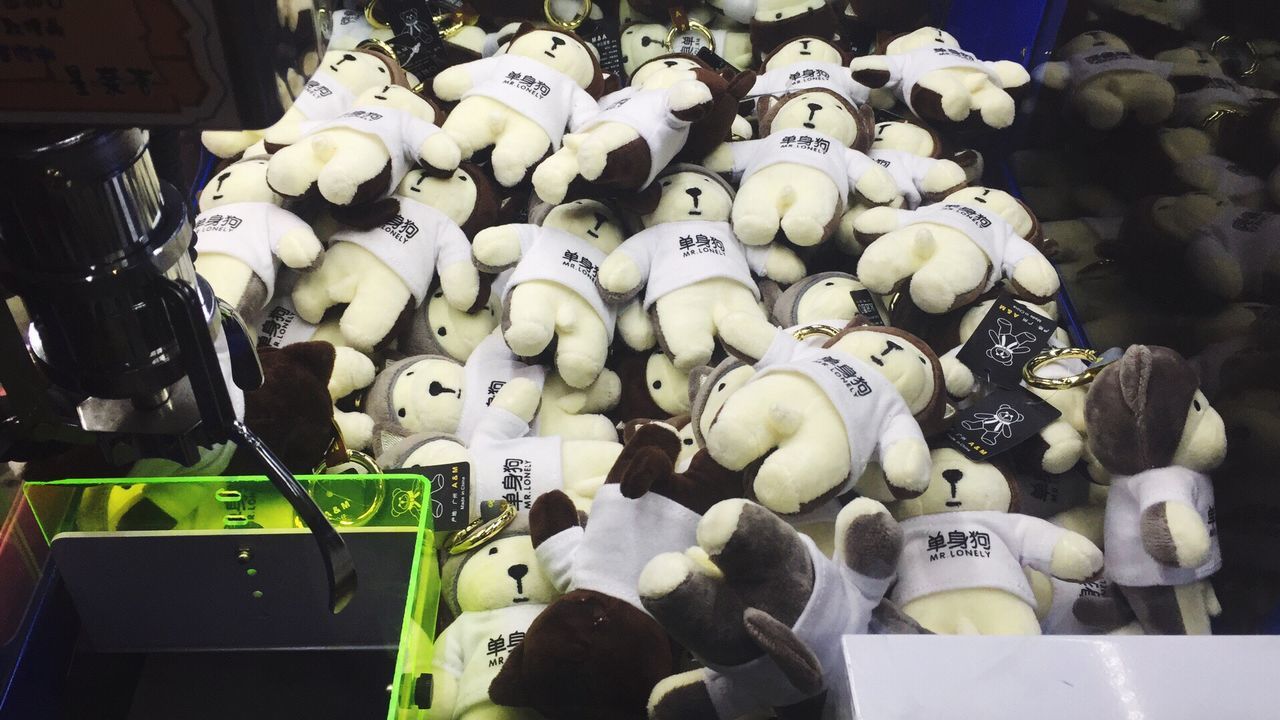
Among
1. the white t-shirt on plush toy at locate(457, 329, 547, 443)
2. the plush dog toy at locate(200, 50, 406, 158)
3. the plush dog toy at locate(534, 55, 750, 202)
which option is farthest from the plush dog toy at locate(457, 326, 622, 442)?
the plush dog toy at locate(200, 50, 406, 158)

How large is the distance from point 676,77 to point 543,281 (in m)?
0.37

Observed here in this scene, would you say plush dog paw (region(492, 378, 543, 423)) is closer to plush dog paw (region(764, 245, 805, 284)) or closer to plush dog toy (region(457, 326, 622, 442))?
plush dog toy (region(457, 326, 622, 442))

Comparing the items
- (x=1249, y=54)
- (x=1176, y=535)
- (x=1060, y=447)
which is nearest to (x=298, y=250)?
(x=1060, y=447)

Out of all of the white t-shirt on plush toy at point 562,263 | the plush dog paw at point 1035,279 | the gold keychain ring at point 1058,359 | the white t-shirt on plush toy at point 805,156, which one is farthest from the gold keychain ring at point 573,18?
the gold keychain ring at point 1058,359

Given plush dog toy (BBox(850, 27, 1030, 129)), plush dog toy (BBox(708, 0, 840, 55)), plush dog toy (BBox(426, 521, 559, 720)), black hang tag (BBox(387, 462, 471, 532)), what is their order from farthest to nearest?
plush dog toy (BBox(708, 0, 840, 55)), plush dog toy (BBox(850, 27, 1030, 129)), black hang tag (BBox(387, 462, 471, 532)), plush dog toy (BBox(426, 521, 559, 720))

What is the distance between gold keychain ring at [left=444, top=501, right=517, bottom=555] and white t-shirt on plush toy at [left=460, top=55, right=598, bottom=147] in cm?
63

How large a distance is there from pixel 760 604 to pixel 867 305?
0.56 meters

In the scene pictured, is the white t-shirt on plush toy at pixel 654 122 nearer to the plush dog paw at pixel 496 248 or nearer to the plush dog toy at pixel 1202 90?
the plush dog paw at pixel 496 248

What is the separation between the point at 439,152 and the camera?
1.39 meters

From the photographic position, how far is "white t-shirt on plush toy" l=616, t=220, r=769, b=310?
4.29 ft

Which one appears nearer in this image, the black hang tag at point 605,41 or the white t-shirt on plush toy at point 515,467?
the white t-shirt on plush toy at point 515,467

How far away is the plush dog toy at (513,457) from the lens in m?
1.15

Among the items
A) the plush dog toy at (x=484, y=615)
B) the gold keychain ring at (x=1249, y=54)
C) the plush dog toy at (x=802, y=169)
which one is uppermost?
the gold keychain ring at (x=1249, y=54)

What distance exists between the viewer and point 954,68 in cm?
158
